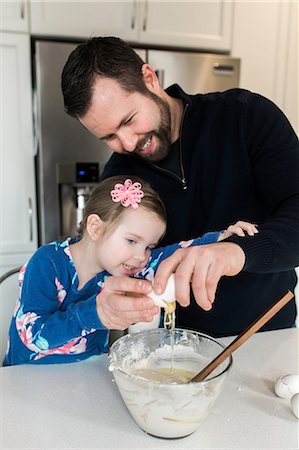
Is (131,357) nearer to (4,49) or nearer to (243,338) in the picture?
(243,338)

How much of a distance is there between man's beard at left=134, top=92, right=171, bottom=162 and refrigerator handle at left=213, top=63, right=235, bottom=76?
1.32 m

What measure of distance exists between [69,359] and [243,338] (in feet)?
1.79

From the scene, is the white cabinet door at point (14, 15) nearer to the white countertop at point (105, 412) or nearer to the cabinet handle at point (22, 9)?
the cabinet handle at point (22, 9)

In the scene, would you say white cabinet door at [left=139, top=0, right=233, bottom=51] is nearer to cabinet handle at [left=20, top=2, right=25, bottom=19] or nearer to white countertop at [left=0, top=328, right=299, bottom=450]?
cabinet handle at [left=20, top=2, right=25, bottom=19]

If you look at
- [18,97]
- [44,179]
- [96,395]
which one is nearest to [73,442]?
[96,395]

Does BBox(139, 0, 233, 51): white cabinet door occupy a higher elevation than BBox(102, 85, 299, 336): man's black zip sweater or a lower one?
higher

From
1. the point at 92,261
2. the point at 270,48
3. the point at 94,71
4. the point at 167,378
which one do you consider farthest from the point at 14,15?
the point at 167,378

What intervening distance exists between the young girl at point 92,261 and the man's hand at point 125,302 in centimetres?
→ 21

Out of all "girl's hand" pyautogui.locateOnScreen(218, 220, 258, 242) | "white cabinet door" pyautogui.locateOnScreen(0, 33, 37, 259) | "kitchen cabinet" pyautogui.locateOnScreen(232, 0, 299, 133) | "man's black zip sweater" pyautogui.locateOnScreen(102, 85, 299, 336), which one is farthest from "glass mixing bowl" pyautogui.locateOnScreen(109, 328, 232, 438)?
"kitchen cabinet" pyautogui.locateOnScreen(232, 0, 299, 133)

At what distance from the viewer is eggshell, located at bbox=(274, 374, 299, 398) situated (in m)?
0.90

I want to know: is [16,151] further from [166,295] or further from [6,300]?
[166,295]

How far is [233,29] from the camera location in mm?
2629

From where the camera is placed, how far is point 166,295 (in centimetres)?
83

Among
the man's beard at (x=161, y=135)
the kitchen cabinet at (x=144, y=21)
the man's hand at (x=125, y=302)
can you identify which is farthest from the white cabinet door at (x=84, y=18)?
the man's hand at (x=125, y=302)
